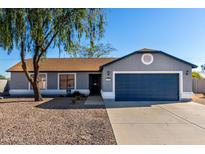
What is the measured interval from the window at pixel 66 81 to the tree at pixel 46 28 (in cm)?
564

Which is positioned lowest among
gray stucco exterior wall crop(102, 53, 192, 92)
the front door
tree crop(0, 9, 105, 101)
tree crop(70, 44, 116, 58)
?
the front door

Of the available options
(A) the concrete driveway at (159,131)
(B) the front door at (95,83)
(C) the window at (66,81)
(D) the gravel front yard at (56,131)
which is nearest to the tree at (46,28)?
(C) the window at (66,81)

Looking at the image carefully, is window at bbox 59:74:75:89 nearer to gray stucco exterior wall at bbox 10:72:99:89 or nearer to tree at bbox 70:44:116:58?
gray stucco exterior wall at bbox 10:72:99:89

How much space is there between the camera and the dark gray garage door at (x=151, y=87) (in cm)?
1464

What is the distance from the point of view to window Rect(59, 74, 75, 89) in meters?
19.3

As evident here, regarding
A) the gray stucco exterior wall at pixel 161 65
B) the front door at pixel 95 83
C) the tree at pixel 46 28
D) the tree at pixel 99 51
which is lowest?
the front door at pixel 95 83

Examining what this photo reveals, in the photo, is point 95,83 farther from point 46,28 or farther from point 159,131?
point 159,131

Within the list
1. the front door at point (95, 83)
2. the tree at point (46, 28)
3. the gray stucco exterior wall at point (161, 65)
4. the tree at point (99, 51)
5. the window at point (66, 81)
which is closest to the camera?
the tree at point (46, 28)

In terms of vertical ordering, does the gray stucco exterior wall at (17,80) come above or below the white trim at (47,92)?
above

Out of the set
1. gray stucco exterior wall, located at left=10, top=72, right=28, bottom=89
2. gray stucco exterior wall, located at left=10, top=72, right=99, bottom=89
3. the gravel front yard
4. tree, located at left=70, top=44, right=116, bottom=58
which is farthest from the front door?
tree, located at left=70, top=44, right=116, bottom=58

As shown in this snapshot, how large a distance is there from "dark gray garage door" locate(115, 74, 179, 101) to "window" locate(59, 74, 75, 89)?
6.72 meters

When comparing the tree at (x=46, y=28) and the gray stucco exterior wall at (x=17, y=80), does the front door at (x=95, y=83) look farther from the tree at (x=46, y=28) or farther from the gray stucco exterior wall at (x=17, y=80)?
the tree at (x=46, y=28)
